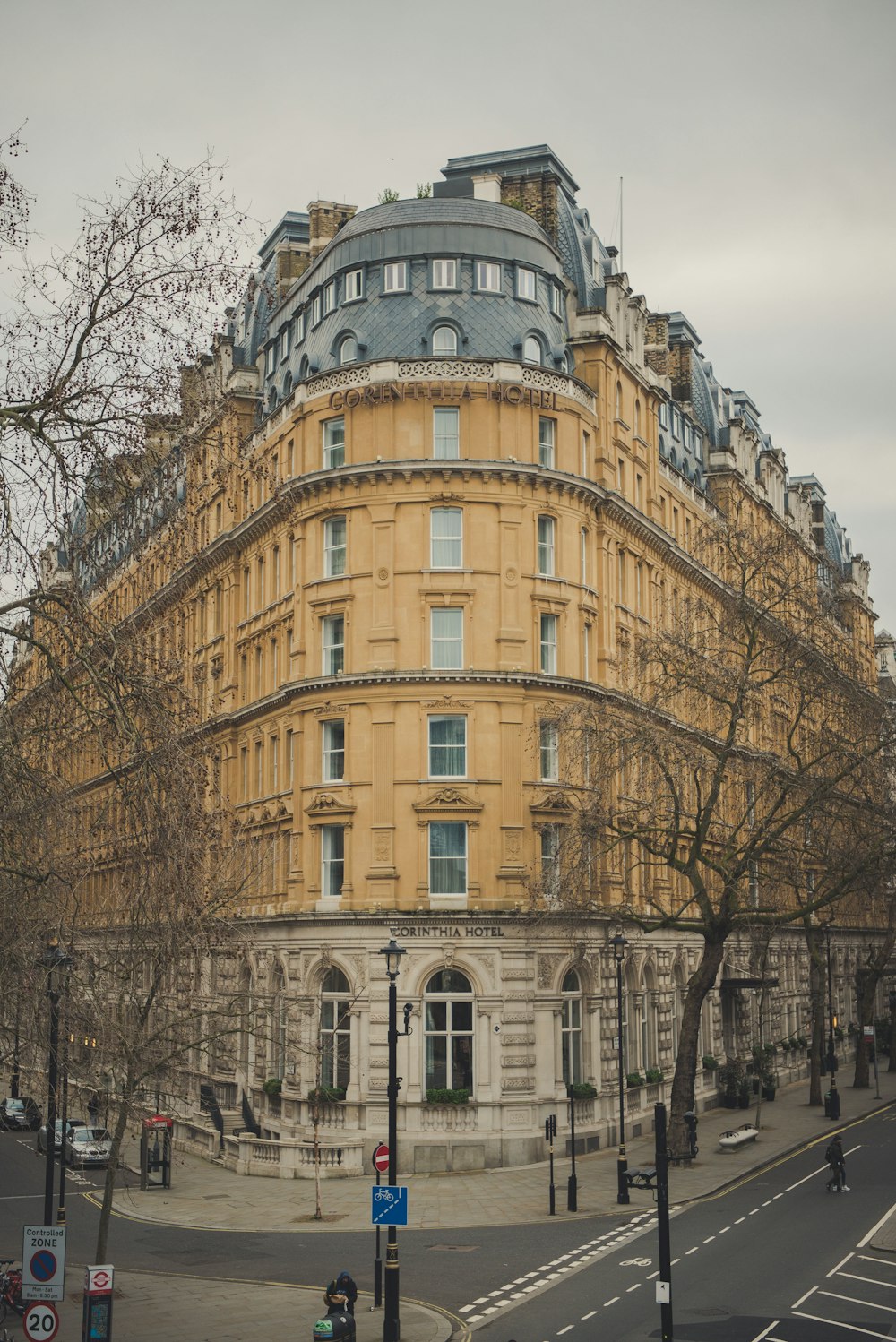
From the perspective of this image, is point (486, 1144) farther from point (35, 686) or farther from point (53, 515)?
point (53, 515)

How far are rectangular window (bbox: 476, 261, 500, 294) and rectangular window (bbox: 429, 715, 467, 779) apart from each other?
1554cm

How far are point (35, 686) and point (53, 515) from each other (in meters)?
3.81

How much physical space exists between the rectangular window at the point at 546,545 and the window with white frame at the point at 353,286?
34.7 ft

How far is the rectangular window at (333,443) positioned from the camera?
53.4m

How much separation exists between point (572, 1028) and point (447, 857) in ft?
23.8

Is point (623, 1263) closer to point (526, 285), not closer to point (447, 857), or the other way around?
point (447, 857)

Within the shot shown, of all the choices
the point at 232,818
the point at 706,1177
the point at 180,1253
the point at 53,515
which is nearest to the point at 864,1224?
the point at 706,1177

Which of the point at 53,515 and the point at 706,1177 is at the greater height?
the point at 53,515

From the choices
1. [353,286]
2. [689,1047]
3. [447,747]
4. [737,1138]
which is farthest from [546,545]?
[737,1138]

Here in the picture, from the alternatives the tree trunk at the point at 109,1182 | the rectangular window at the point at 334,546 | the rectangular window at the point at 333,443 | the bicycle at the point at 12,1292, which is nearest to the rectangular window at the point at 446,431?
the rectangular window at the point at 333,443

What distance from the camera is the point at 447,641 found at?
51.5 metres

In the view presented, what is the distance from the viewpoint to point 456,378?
5212 cm

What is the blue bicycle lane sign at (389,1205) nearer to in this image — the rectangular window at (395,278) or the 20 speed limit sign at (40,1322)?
the 20 speed limit sign at (40,1322)

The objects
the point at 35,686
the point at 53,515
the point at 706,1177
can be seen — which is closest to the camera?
the point at 53,515
